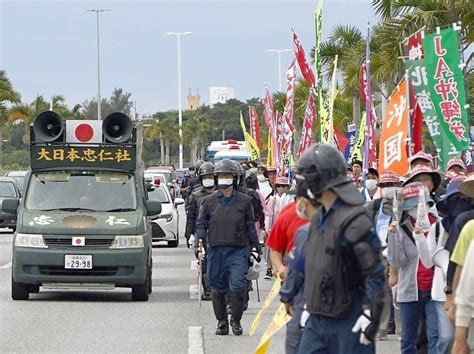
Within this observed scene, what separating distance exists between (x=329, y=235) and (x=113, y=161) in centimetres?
1177

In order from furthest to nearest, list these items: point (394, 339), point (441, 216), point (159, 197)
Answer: point (159, 197) < point (394, 339) < point (441, 216)

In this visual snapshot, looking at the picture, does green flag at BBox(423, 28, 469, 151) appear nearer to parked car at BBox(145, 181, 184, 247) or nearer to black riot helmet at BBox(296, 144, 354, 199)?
black riot helmet at BBox(296, 144, 354, 199)

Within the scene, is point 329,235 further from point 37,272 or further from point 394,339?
point 37,272

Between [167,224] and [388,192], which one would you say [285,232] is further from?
[167,224]

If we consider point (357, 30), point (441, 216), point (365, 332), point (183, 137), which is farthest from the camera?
point (183, 137)

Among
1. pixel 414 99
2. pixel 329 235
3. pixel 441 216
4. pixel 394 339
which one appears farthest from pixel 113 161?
pixel 329 235

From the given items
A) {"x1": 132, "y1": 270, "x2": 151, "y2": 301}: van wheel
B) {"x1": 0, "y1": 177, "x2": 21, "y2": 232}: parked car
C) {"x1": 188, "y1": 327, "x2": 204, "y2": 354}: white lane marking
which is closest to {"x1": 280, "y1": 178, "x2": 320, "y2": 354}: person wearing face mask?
{"x1": 188, "y1": 327, "x2": 204, "y2": 354}: white lane marking

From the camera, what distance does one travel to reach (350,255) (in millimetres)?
7512

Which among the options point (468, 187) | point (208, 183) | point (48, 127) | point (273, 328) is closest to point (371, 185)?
point (208, 183)

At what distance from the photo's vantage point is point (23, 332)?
14.7 meters

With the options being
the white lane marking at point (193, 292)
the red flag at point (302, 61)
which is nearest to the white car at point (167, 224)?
the red flag at point (302, 61)

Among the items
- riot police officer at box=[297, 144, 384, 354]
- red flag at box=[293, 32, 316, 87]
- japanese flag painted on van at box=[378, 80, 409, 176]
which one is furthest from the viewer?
red flag at box=[293, 32, 316, 87]

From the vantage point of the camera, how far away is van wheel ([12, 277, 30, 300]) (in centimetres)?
1819

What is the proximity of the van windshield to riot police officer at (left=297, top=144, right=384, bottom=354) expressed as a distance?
11.3 meters
